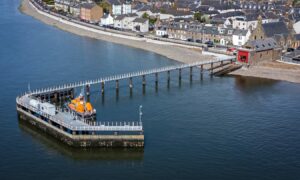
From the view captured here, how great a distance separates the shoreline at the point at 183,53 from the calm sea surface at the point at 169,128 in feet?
9.36

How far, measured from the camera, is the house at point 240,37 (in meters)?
93.9

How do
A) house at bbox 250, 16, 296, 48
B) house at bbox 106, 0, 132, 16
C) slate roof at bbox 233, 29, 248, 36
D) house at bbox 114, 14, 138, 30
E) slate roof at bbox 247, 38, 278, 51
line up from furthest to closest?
house at bbox 106, 0, 132, 16 → house at bbox 114, 14, 138, 30 → slate roof at bbox 233, 29, 248, 36 → house at bbox 250, 16, 296, 48 → slate roof at bbox 247, 38, 278, 51

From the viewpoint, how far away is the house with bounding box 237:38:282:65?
80.4 m

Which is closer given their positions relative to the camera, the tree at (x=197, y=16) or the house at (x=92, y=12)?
the tree at (x=197, y=16)

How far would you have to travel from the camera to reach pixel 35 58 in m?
86.0

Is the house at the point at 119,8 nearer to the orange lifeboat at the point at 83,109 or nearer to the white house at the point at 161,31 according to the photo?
the white house at the point at 161,31

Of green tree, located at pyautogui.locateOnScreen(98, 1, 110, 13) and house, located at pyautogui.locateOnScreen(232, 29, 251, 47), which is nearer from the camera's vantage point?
house, located at pyautogui.locateOnScreen(232, 29, 251, 47)

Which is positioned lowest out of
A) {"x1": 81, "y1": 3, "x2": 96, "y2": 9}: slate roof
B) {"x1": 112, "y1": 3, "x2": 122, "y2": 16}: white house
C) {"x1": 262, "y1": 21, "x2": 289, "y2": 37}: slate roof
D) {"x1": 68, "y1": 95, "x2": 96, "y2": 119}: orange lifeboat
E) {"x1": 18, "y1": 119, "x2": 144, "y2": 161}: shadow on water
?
{"x1": 18, "y1": 119, "x2": 144, "y2": 161}: shadow on water

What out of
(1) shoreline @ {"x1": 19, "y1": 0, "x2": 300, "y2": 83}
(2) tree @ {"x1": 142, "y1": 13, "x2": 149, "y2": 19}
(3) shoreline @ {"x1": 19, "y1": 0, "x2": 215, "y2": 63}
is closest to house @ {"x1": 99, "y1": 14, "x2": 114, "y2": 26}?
(1) shoreline @ {"x1": 19, "y1": 0, "x2": 300, "y2": 83}

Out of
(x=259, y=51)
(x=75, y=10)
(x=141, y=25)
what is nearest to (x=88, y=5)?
(x=75, y=10)

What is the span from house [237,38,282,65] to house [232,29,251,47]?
8354 mm

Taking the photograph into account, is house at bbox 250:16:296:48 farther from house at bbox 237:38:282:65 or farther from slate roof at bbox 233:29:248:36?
slate roof at bbox 233:29:248:36

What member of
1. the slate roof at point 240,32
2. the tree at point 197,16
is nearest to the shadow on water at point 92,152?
the slate roof at point 240,32

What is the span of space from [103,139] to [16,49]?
50.0 meters
